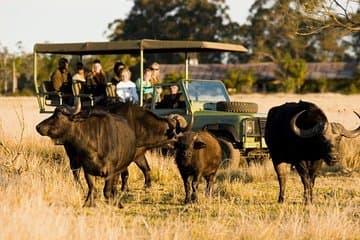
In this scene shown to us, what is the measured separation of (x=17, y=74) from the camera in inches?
3054

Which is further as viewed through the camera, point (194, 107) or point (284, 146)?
point (194, 107)

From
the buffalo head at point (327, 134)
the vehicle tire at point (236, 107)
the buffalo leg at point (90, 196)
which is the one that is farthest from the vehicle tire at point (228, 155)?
the buffalo leg at point (90, 196)

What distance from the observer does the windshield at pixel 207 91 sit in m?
17.0

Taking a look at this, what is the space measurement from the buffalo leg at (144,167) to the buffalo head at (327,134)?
3107 mm

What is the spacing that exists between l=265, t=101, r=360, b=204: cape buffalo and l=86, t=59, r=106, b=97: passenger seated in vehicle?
16.1ft

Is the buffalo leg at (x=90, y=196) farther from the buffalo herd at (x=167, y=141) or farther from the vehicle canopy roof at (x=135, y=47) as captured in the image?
the vehicle canopy roof at (x=135, y=47)

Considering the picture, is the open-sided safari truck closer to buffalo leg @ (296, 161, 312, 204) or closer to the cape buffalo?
the cape buffalo

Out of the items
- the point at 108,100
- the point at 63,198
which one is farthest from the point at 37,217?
the point at 108,100

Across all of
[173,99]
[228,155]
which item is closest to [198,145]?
[228,155]

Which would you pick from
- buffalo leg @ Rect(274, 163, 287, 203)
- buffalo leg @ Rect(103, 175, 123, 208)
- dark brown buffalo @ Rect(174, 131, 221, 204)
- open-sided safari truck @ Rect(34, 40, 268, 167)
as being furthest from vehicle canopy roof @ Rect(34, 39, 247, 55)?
buffalo leg @ Rect(103, 175, 123, 208)

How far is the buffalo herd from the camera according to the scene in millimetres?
12055

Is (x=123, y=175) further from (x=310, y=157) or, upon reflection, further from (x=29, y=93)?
(x=29, y=93)

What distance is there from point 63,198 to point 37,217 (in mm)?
3123

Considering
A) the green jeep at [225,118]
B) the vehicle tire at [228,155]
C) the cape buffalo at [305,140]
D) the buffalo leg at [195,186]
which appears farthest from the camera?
the green jeep at [225,118]
